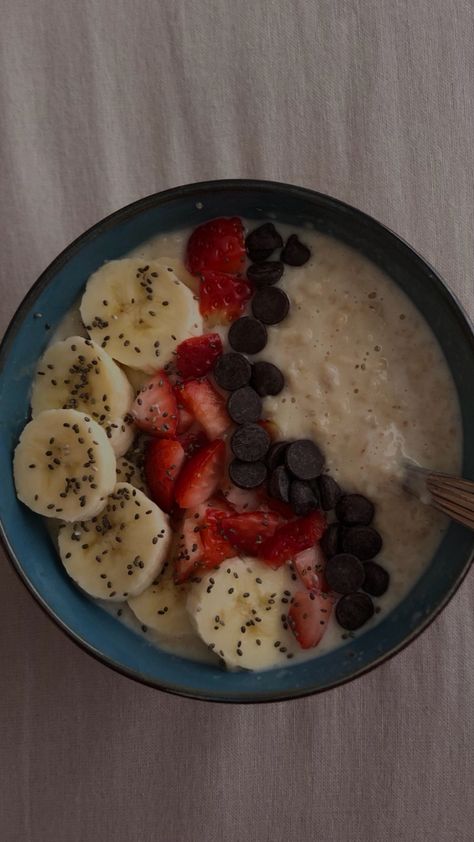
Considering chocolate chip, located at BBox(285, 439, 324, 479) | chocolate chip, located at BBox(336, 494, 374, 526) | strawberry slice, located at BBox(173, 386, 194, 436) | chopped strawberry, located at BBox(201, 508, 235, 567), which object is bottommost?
chopped strawberry, located at BBox(201, 508, 235, 567)

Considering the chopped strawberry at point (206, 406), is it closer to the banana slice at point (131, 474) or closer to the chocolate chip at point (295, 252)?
the banana slice at point (131, 474)

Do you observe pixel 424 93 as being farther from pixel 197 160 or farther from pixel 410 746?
pixel 410 746

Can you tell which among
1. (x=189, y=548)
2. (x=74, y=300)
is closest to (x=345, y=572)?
(x=189, y=548)

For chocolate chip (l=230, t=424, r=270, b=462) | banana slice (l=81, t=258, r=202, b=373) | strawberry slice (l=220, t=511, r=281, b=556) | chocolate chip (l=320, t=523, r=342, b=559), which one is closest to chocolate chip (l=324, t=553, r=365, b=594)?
chocolate chip (l=320, t=523, r=342, b=559)

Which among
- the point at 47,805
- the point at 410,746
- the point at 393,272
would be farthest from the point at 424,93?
the point at 47,805

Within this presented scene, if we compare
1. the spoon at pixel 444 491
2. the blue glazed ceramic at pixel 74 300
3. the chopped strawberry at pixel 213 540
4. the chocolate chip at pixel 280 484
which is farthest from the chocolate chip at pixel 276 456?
the blue glazed ceramic at pixel 74 300

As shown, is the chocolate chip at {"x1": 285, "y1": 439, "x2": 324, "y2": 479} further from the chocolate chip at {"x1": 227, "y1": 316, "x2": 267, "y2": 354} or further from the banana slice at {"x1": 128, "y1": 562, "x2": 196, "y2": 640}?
the banana slice at {"x1": 128, "y1": 562, "x2": 196, "y2": 640}
